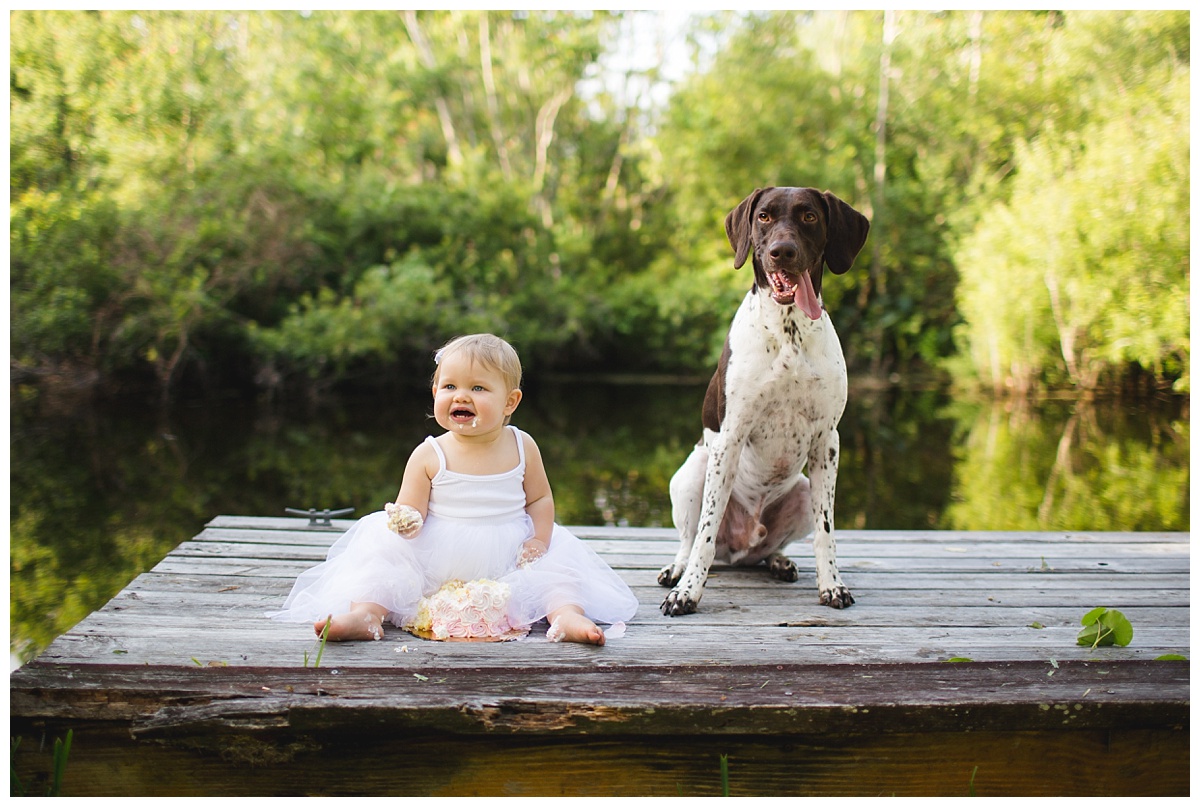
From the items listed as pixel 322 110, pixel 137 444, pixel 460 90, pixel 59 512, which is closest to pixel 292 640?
pixel 59 512

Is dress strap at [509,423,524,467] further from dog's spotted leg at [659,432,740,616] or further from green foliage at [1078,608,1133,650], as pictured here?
green foliage at [1078,608,1133,650]

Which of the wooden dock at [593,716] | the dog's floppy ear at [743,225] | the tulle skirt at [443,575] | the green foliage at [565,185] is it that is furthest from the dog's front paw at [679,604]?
the green foliage at [565,185]

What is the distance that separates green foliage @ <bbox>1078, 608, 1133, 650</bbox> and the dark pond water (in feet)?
13.3

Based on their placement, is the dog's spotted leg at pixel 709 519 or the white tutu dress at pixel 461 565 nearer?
the white tutu dress at pixel 461 565

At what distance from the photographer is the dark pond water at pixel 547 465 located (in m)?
6.60

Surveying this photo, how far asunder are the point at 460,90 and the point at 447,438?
20.8 meters

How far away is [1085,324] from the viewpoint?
1480cm

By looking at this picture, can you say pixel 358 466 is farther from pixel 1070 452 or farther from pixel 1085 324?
pixel 1085 324

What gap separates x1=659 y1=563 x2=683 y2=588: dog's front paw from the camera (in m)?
3.56

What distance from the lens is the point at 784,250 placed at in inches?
118

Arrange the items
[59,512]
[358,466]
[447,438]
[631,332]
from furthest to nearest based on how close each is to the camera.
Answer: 1. [631,332]
2. [358,466]
3. [59,512]
4. [447,438]

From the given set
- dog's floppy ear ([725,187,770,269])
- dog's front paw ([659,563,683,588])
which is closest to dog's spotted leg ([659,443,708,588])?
dog's front paw ([659,563,683,588])

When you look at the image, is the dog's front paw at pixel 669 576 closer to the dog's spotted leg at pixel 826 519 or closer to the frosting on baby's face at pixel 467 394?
the dog's spotted leg at pixel 826 519

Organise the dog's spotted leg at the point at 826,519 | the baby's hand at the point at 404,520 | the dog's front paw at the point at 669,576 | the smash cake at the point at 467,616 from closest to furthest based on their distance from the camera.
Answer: the smash cake at the point at 467,616 < the baby's hand at the point at 404,520 < the dog's spotted leg at the point at 826,519 < the dog's front paw at the point at 669,576
